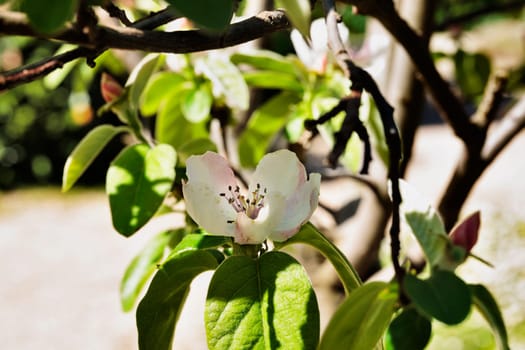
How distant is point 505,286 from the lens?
1675mm

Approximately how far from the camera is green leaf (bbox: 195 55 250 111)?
960 mm

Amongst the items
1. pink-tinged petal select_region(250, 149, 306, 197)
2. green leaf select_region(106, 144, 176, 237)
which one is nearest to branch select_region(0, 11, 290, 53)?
pink-tinged petal select_region(250, 149, 306, 197)

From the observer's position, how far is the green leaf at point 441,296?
0.44 metres

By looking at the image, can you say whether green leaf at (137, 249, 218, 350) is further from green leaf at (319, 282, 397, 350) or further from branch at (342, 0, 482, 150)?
branch at (342, 0, 482, 150)

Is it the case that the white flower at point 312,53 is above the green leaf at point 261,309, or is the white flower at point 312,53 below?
above

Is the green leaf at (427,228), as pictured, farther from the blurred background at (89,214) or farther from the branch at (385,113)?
the blurred background at (89,214)

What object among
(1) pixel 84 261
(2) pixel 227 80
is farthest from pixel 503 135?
(1) pixel 84 261

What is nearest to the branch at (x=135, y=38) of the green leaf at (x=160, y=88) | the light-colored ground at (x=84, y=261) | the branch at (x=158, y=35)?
the branch at (x=158, y=35)

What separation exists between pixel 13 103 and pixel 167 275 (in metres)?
4.50

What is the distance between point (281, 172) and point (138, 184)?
A: 0.17 meters

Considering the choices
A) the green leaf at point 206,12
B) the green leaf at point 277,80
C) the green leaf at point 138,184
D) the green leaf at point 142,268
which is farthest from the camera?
the green leaf at point 277,80

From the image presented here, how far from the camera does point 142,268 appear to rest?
37.4 inches

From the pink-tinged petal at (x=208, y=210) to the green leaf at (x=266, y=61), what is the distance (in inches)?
17.1

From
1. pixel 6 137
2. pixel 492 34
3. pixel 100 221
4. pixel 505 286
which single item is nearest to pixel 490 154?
pixel 505 286
